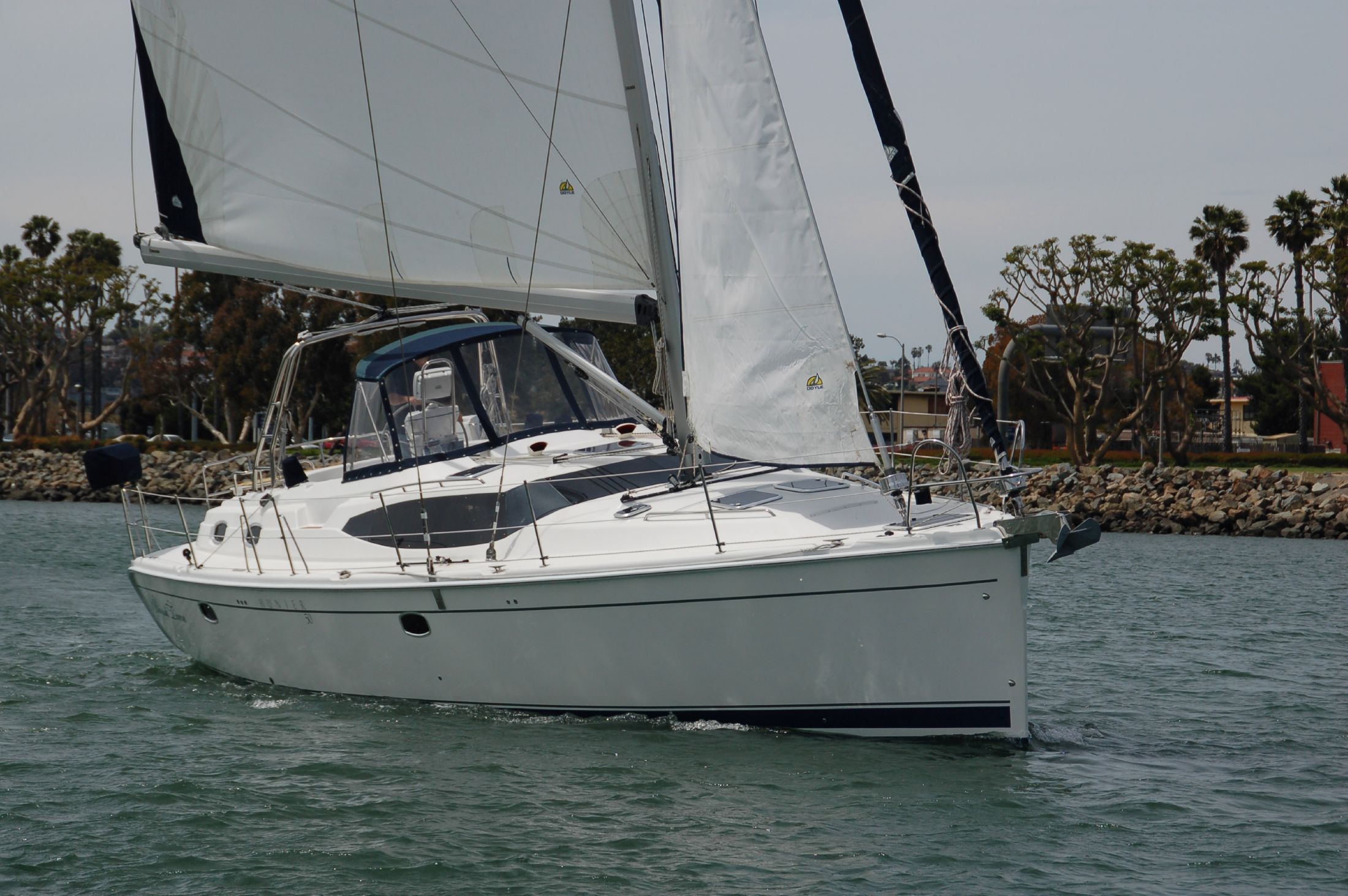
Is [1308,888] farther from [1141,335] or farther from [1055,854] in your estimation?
[1141,335]

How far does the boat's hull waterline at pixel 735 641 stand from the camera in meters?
8.34

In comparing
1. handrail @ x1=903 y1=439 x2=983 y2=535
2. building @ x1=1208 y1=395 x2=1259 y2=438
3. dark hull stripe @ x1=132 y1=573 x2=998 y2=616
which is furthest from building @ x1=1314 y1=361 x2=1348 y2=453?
dark hull stripe @ x1=132 y1=573 x2=998 y2=616

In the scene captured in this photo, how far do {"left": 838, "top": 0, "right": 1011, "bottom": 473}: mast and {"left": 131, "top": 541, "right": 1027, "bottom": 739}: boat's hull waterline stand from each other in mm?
1165

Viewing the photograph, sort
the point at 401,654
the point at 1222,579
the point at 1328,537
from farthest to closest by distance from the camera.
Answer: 1. the point at 1328,537
2. the point at 1222,579
3. the point at 401,654

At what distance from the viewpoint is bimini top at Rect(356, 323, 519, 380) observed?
11727mm

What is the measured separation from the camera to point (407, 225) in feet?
34.9

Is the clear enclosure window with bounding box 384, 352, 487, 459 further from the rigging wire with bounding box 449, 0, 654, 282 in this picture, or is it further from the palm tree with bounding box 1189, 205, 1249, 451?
the palm tree with bounding box 1189, 205, 1249, 451

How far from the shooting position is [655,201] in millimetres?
10000

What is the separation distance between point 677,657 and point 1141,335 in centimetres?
4056

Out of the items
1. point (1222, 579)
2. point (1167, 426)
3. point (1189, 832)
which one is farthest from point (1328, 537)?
point (1189, 832)

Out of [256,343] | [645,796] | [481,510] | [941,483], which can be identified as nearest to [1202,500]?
[481,510]

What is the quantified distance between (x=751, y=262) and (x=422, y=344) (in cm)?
414

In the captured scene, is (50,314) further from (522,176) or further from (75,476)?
(522,176)

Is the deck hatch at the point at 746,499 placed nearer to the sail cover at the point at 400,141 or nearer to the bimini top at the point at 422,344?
the sail cover at the point at 400,141
